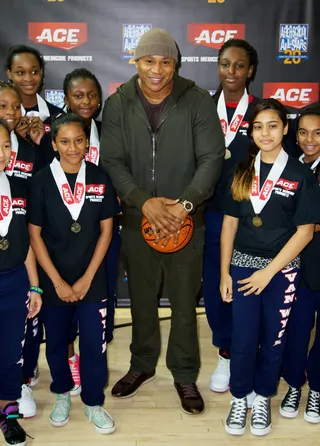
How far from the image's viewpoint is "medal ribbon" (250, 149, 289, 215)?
2722 millimetres

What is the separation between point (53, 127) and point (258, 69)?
2484 millimetres

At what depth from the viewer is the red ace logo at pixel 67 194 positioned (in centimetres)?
275

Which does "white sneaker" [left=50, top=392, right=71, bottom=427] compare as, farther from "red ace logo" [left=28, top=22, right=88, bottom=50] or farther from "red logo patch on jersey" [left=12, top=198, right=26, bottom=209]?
"red ace logo" [left=28, top=22, right=88, bottom=50]

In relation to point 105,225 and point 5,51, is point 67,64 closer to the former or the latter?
point 5,51

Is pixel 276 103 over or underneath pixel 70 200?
over

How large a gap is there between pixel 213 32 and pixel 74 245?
8.79 feet

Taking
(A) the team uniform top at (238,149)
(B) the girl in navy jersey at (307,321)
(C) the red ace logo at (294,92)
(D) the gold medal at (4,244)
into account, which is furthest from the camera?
(C) the red ace logo at (294,92)

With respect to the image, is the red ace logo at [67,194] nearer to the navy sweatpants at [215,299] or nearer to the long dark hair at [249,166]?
the long dark hair at [249,166]

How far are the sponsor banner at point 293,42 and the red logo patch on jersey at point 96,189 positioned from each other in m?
2.56

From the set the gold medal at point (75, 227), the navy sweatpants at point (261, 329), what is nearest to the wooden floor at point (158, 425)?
the navy sweatpants at point (261, 329)

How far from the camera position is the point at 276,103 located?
9.11 feet

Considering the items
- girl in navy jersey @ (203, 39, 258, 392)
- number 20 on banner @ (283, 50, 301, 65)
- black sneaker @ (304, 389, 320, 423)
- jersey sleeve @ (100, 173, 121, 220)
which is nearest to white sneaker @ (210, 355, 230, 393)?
girl in navy jersey @ (203, 39, 258, 392)

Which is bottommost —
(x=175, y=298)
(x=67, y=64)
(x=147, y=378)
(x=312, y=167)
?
(x=147, y=378)

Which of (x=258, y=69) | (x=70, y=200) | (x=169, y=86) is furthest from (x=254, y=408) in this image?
(x=258, y=69)
